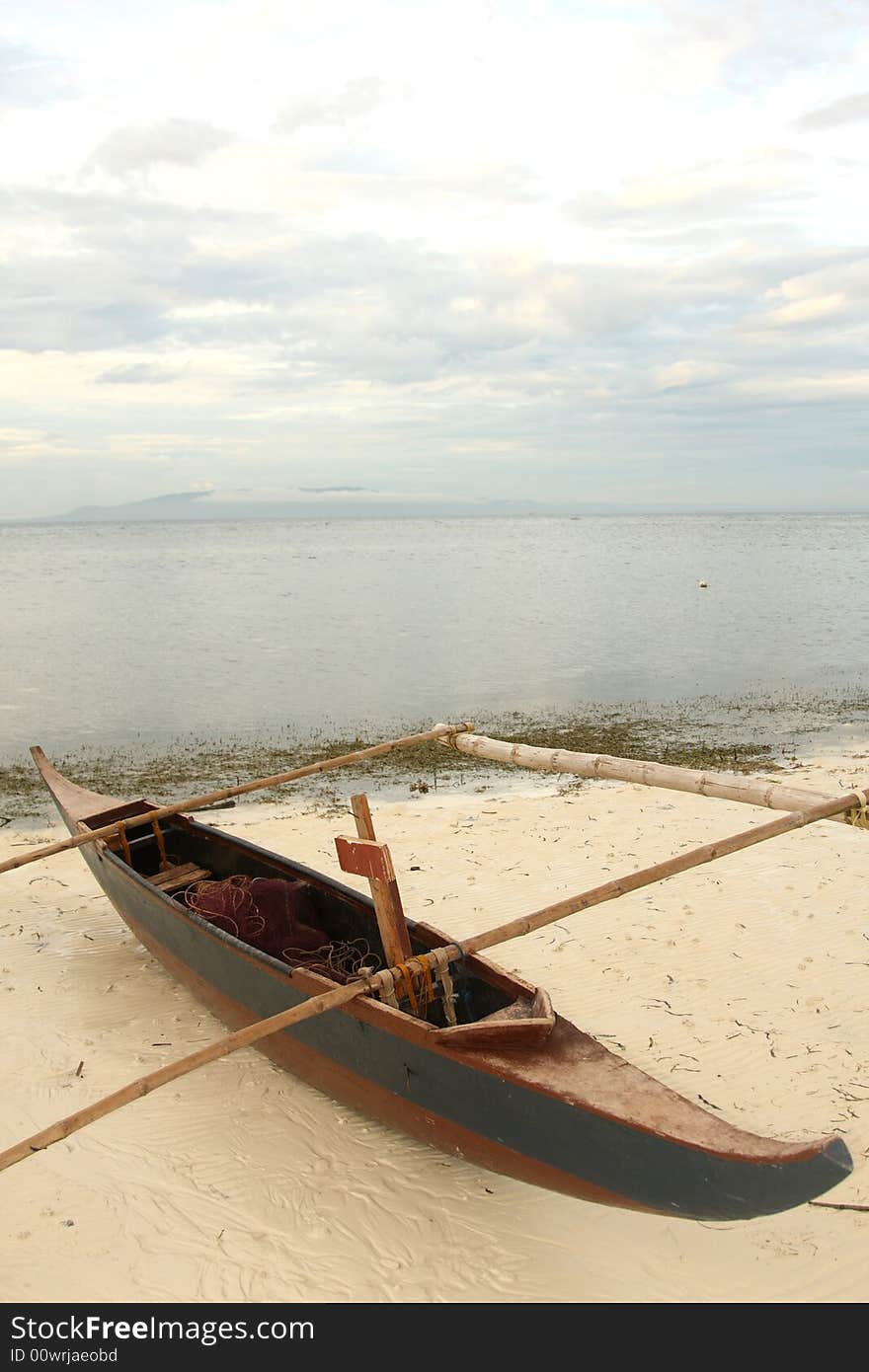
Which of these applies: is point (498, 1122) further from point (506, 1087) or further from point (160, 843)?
point (160, 843)

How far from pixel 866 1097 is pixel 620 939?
8.16ft

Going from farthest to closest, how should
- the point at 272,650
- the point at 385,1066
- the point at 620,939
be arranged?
1. the point at 272,650
2. the point at 620,939
3. the point at 385,1066

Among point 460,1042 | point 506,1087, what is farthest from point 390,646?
point 506,1087

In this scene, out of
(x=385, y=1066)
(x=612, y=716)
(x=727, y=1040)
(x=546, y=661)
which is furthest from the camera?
(x=546, y=661)

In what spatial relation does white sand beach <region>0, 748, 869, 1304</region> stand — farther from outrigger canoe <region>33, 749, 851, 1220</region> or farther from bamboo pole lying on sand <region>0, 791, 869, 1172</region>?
bamboo pole lying on sand <region>0, 791, 869, 1172</region>

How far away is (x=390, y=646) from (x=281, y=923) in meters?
21.6

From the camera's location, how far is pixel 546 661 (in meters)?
24.8

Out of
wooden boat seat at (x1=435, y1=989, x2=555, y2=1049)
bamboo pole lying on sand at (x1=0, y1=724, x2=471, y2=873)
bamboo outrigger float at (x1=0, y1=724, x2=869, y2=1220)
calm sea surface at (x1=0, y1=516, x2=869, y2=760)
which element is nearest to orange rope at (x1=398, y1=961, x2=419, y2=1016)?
bamboo outrigger float at (x1=0, y1=724, x2=869, y2=1220)

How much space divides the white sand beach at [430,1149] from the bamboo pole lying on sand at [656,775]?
1374 mm

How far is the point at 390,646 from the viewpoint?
1107 inches

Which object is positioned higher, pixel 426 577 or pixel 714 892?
pixel 426 577
